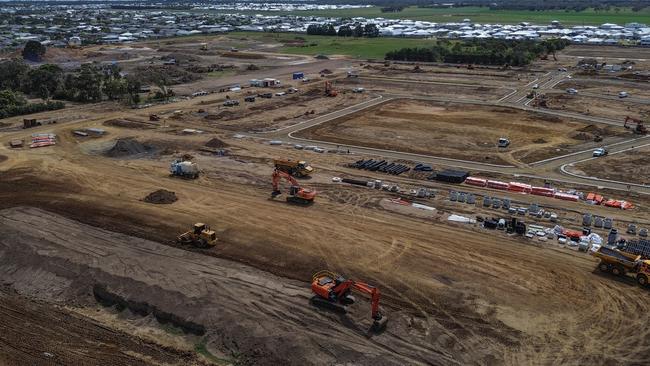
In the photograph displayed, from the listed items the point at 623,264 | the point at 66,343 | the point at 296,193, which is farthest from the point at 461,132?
the point at 66,343

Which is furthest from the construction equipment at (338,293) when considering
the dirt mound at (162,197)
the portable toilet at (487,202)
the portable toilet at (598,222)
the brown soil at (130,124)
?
the brown soil at (130,124)

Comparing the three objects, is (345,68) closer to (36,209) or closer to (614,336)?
(36,209)

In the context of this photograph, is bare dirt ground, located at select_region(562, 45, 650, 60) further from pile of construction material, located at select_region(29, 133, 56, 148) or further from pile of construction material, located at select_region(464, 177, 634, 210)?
pile of construction material, located at select_region(29, 133, 56, 148)

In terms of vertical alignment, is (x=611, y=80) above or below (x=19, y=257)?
above

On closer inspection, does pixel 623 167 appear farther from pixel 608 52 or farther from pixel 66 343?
pixel 608 52

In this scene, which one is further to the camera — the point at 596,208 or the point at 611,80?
the point at 611,80

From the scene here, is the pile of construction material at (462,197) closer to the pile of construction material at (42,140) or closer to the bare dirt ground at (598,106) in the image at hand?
the bare dirt ground at (598,106)

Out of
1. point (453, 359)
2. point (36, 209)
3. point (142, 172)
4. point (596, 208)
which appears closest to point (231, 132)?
point (142, 172)
